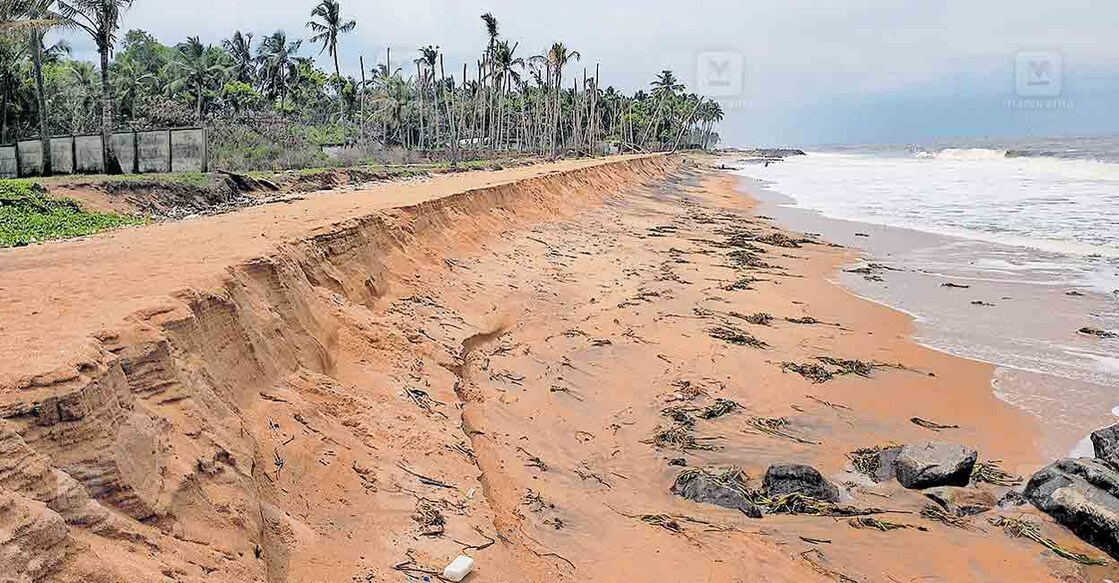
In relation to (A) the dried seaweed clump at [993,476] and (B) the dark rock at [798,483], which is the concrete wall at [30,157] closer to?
(B) the dark rock at [798,483]

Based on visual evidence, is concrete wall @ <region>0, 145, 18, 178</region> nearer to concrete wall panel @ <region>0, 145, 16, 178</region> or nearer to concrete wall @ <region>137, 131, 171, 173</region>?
concrete wall panel @ <region>0, 145, 16, 178</region>

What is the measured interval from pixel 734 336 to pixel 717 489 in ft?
15.5

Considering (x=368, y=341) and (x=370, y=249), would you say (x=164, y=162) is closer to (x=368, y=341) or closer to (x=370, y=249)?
(x=370, y=249)

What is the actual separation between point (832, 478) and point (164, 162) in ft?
68.3

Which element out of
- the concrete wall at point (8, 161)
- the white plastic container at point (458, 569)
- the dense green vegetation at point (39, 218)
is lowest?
the white plastic container at point (458, 569)

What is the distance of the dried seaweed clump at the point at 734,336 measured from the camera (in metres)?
10.2

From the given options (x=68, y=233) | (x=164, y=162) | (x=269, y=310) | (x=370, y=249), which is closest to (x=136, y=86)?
(x=164, y=162)

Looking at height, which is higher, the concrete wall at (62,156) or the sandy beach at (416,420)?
the concrete wall at (62,156)

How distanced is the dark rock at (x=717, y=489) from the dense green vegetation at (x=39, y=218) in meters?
9.47

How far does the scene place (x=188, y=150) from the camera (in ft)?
69.9

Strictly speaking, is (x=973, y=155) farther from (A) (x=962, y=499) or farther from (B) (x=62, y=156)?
(A) (x=962, y=499)

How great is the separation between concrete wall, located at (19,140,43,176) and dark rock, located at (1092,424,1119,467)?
2523 cm

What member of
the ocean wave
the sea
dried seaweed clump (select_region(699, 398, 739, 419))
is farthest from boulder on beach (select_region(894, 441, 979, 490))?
the ocean wave

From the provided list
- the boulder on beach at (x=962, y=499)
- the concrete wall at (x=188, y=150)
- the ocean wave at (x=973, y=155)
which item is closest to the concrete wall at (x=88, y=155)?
the concrete wall at (x=188, y=150)
